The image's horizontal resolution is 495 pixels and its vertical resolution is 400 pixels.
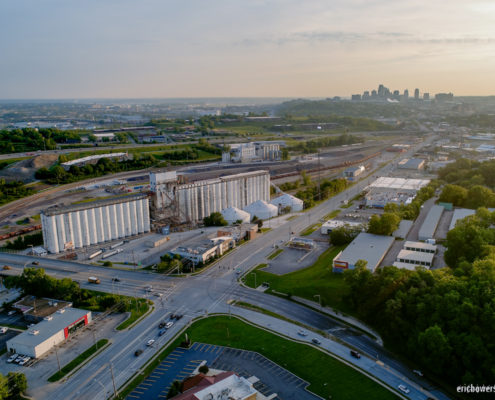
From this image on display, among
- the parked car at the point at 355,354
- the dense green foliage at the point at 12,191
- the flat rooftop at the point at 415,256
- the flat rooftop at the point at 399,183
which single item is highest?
the dense green foliage at the point at 12,191

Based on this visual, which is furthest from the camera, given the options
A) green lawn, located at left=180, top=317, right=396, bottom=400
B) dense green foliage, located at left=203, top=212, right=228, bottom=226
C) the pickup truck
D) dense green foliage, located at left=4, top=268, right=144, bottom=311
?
dense green foliage, located at left=203, top=212, right=228, bottom=226

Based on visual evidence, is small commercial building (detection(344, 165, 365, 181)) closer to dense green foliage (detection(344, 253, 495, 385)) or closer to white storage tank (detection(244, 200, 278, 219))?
white storage tank (detection(244, 200, 278, 219))

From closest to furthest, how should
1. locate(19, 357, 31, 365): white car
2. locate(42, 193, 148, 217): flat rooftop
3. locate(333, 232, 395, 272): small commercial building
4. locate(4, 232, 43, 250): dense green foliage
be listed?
locate(19, 357, 31, 365): white car
locate(333, 232, 395, 272): small commercial building
locate(42, 193, 148, 217): flat rooftop
locate(4, 232, 43, 250): dense green foliage

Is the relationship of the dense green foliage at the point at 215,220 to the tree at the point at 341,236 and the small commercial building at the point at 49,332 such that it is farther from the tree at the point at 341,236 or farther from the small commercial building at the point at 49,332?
the small commercial building at the point at 49,332

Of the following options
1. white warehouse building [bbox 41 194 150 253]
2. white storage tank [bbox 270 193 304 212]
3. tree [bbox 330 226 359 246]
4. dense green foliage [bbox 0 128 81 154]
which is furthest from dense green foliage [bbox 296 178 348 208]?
dense green foliage [bbox 0 128 81 154]

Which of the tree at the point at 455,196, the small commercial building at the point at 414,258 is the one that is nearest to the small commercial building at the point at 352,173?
the tree at the point at 455,196

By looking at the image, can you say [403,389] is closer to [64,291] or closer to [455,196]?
[64,291]

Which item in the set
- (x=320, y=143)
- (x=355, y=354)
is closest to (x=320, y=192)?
(x=355, y=354)
